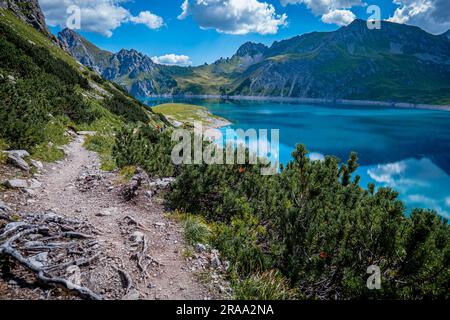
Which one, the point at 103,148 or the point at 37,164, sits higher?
the point at 103,148

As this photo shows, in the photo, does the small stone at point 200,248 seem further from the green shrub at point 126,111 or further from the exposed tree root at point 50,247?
the green shrub at point 126,111

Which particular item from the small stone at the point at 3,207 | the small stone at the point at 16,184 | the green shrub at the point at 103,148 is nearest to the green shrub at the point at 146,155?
the green shrub at the point at 103,148

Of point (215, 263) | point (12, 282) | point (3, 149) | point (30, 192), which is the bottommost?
point (215, 263)

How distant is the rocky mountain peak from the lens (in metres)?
58.9

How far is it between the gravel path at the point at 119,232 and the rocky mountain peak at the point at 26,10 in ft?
218

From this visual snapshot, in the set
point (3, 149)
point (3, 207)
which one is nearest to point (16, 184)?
point (3, 207)

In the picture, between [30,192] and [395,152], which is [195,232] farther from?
[395,152]

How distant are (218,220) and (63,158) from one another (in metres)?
10.5

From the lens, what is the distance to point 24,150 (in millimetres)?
12828

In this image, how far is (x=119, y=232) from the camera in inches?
329

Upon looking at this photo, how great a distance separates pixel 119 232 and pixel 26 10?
259 ft

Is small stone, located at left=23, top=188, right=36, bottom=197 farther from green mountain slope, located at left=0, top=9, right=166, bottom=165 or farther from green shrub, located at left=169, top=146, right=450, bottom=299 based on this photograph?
green shrub, located at left=169, top=146, right=450, bottom=299

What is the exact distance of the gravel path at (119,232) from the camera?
20.7ft
